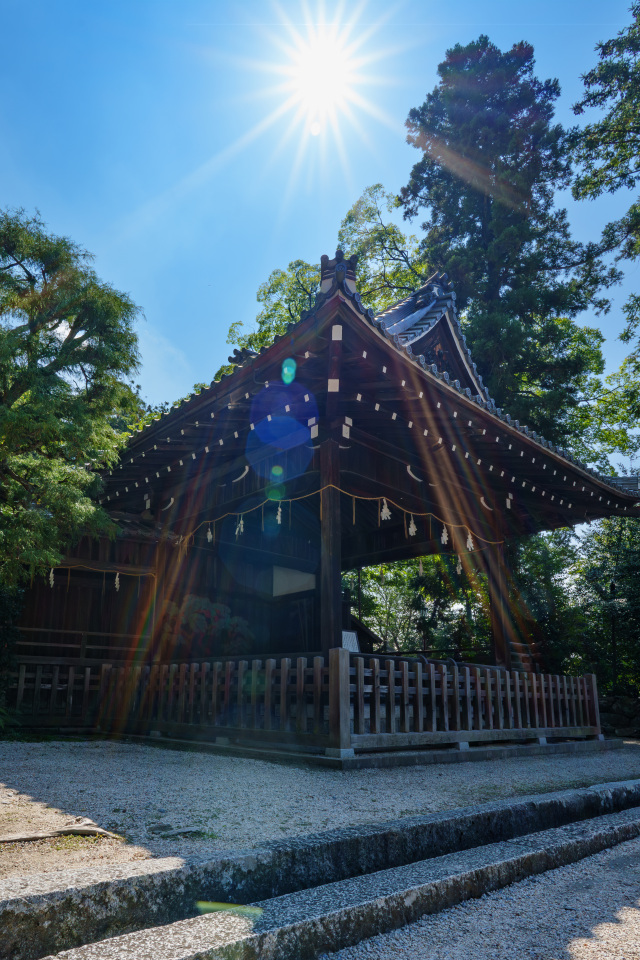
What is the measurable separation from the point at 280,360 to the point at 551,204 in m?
15.3

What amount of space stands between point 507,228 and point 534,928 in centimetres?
1669

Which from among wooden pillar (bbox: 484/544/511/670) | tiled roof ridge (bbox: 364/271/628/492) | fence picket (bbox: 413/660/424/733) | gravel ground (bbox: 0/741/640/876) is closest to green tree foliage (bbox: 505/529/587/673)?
wooden pillar (bbox: 484/544/511/670)

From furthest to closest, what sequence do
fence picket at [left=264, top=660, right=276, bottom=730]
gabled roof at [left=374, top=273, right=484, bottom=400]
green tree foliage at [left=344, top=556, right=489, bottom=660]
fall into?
green tree foliage at [left=344, top=556, right=489, bottom=660] → gabled roof at [left=374, top=273, right=484, bottom=400] → fence picket at [left=264, top=660, right=276, bottom=730]

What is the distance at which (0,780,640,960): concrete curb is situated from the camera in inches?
54.4

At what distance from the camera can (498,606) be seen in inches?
342

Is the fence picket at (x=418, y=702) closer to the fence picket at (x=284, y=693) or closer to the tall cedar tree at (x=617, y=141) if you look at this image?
the fence picket at (x=284, y=693)

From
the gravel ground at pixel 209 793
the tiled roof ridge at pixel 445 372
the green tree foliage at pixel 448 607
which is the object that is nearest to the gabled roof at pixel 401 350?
the tiled roof ridge at pixel 445 372

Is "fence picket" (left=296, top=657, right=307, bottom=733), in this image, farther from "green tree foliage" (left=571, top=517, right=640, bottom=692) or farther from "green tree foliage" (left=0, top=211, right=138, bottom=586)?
"green tree foliage" (left=571, top=517, right=640, bottom=692)

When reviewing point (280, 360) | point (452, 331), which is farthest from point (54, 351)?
point (452, 331)

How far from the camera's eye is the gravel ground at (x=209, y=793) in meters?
2.54

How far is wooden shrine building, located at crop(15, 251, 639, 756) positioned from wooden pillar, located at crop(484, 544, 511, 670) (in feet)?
0.10

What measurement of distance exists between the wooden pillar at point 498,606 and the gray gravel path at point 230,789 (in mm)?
2339

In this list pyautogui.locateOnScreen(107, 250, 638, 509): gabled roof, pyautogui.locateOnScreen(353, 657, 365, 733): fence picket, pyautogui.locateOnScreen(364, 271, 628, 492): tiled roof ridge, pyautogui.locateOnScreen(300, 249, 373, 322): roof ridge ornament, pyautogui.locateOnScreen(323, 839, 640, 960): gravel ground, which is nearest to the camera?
pyautogui.locateOnScreen(323, 839, 640, 960): gravel ground

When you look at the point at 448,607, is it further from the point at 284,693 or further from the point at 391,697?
the point at 284,693
